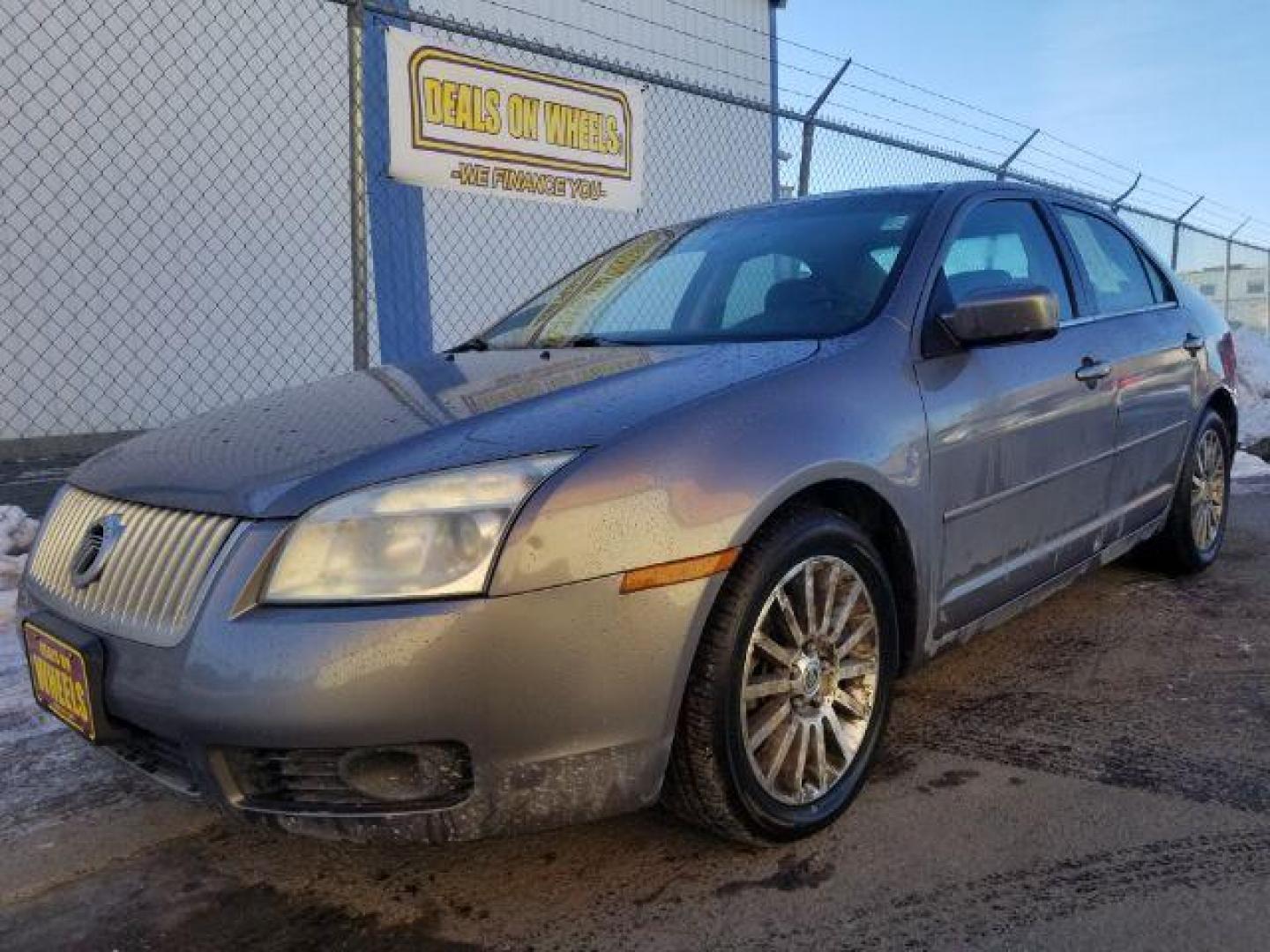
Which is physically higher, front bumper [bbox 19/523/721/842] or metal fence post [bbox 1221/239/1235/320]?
metal fence post [bbox 1221/239/1235/320]

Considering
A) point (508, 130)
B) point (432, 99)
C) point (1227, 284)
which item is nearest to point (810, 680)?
point (432, 99)

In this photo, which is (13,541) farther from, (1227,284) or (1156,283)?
(1227,284)

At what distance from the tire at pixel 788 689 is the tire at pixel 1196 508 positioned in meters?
2.24

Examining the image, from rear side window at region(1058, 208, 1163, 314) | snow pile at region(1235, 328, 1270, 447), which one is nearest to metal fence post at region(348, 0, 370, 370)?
rear side window at region(1058, 208, 1163, 314)

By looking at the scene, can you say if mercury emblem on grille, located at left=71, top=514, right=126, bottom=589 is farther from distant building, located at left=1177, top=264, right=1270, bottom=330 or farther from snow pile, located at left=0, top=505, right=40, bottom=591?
distant building, located at left=1177, top=264, right=1270, bottom=330

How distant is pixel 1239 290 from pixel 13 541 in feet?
53.7

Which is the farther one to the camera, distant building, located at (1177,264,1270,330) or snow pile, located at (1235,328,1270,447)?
distant building, located at (1177,264,1270,330)

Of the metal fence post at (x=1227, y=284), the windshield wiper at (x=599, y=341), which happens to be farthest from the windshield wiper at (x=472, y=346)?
the metal fence post at (x=1227, y=284)

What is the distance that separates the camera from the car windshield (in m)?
2.68

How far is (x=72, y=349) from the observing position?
23.2 ft

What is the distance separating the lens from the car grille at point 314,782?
1753 mm

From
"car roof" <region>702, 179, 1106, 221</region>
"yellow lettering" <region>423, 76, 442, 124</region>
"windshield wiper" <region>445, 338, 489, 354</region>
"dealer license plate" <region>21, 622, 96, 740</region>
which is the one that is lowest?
"dealer license plate" <region>21, 622, 96, 740</region>

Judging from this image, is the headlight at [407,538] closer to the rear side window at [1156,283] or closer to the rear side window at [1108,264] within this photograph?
the rear side window at [1108,264]

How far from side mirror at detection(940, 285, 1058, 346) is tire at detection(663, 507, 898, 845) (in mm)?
647
